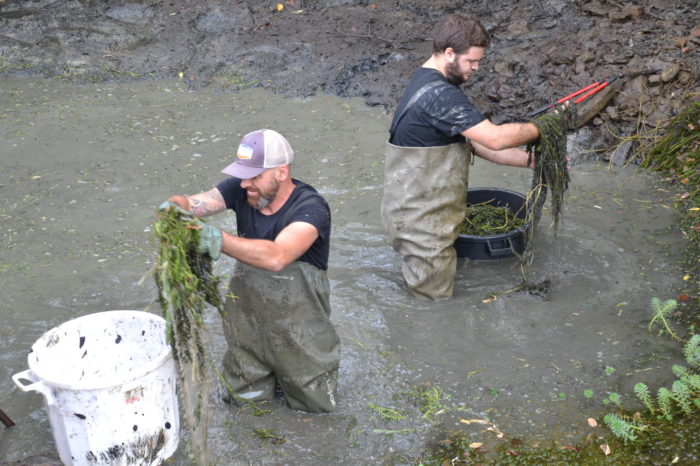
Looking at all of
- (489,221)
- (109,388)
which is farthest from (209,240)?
(489,221)

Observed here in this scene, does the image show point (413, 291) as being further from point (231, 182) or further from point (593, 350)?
point (231, 182)

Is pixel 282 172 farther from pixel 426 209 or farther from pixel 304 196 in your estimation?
pixel 426 209

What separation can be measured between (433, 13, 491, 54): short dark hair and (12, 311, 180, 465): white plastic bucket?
2.49m

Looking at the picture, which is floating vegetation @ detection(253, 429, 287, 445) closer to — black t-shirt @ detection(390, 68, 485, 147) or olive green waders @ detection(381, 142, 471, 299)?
olive green waders @ detection(381, 142, 471, 299)

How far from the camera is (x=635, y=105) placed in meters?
7.55

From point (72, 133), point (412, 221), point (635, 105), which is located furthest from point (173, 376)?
point (635, 105)

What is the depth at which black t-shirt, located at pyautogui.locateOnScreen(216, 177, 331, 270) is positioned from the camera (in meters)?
3.81

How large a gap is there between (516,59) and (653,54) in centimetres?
149

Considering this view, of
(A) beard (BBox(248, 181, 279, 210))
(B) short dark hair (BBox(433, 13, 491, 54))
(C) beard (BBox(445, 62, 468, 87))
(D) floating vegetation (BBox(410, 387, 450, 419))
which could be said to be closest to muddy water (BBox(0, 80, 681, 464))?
(D) floating vegetation (BBox(410, 387, 450, 419))

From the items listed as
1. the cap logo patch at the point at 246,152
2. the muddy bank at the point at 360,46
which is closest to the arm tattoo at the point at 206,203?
the cap logo patch at the point at 246,152

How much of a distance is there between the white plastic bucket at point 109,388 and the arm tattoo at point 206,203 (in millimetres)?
615

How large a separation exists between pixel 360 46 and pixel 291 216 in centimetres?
630

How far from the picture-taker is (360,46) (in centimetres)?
967

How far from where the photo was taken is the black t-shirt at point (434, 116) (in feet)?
15.5
